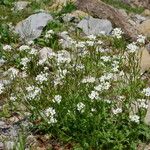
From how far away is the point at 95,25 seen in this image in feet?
47.9

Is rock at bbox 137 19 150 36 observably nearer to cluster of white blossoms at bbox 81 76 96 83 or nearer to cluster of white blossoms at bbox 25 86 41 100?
cluster of white blossoms at bbox 81 76 96 83

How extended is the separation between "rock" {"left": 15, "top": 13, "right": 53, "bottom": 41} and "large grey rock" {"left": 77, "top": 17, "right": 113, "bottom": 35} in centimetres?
89

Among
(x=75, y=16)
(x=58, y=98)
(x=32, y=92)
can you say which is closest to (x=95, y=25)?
(x=75, y=16)

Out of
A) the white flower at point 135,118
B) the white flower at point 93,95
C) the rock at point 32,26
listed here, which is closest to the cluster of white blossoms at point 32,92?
the white flower at point 93,95

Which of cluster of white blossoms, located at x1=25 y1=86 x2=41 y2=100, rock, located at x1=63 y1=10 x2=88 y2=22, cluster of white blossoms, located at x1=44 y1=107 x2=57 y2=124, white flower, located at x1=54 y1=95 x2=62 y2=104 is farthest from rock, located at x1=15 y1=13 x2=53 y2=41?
white flower, located at x1=54 y1=95 x2=62 y2=104

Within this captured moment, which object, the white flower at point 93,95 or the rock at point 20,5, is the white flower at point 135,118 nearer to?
the white flower at point 93,95

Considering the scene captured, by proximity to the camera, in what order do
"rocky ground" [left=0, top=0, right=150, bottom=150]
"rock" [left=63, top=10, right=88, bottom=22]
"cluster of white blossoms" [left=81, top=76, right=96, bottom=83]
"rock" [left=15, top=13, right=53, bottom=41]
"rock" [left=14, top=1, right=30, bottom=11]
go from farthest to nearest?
"rock" [left=14, top=1, right=30, bottom=11] < "rock" [left=63, top=10, right=88, bottom=22] < "rock" [left=15, top=13, right=53, bottom=41] < "rocky ground" [left=0, top=0, right=150, bottom=150] < "cluster of white blossoms" [left=81, top=76, right=96, bottom=83]

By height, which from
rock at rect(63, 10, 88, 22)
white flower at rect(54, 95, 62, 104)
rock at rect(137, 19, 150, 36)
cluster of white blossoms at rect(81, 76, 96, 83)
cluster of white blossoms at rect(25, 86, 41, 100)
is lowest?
rock at rect(137, 19, 150, 36)

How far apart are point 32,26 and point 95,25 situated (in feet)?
5.57

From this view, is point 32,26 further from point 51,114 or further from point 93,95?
point 93,95

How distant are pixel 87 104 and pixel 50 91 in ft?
2.15

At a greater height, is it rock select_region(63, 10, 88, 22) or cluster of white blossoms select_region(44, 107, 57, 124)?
cluster of white blossoms select_region(44, 107, 57, 124)

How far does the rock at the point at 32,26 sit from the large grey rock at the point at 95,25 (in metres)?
0.89

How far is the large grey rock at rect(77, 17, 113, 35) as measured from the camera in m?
14.2
